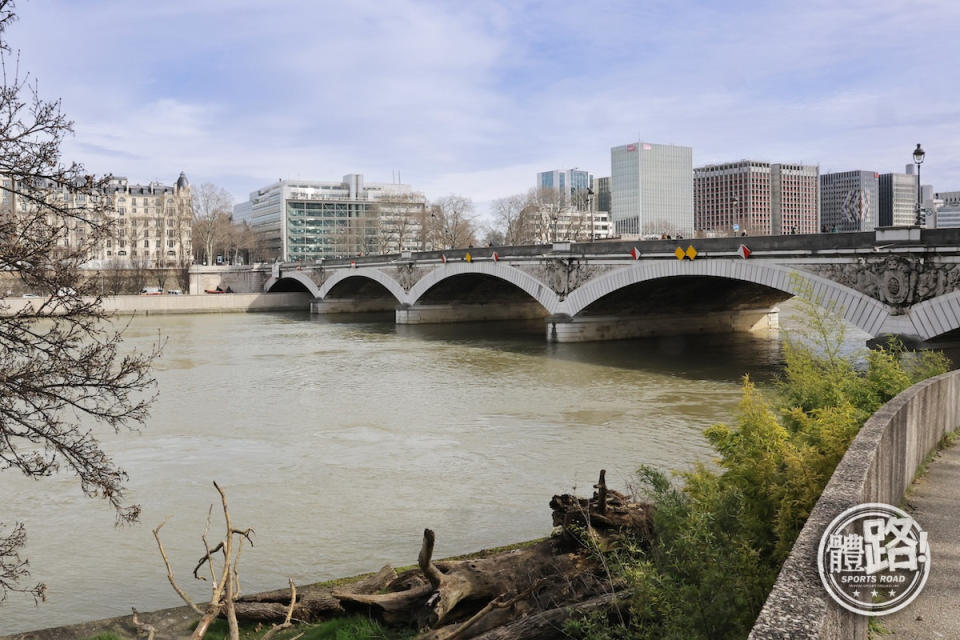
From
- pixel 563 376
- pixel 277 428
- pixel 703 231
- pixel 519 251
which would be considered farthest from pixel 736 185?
pixel 277 428

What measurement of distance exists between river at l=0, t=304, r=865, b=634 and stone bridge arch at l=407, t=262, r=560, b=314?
422 centimetres

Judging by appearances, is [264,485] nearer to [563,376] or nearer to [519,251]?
[563,376]

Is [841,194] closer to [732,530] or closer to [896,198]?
[896,198]

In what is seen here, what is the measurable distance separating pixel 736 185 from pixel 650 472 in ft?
247

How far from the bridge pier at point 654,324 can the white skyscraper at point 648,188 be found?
313 feet

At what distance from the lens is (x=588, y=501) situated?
271 inches

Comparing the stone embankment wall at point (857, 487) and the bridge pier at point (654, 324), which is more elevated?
the stone embankment wall at point (857, 487)

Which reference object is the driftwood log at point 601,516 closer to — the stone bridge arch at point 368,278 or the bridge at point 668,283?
the bridge at point 668,283

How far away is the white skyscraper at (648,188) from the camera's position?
13212 cm

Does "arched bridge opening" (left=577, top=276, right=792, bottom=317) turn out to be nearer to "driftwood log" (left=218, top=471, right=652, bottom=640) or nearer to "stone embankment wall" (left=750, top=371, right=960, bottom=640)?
"stone embankment wall" (left=750, top=371, right=960, bottom=640)

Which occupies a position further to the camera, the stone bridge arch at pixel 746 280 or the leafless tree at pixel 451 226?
the leafless tree at pixel 451 226

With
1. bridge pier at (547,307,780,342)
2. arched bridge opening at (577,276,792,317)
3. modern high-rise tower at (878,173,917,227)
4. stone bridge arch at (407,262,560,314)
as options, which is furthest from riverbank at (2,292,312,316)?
modern high-rise tower at (878,173,917,227)
